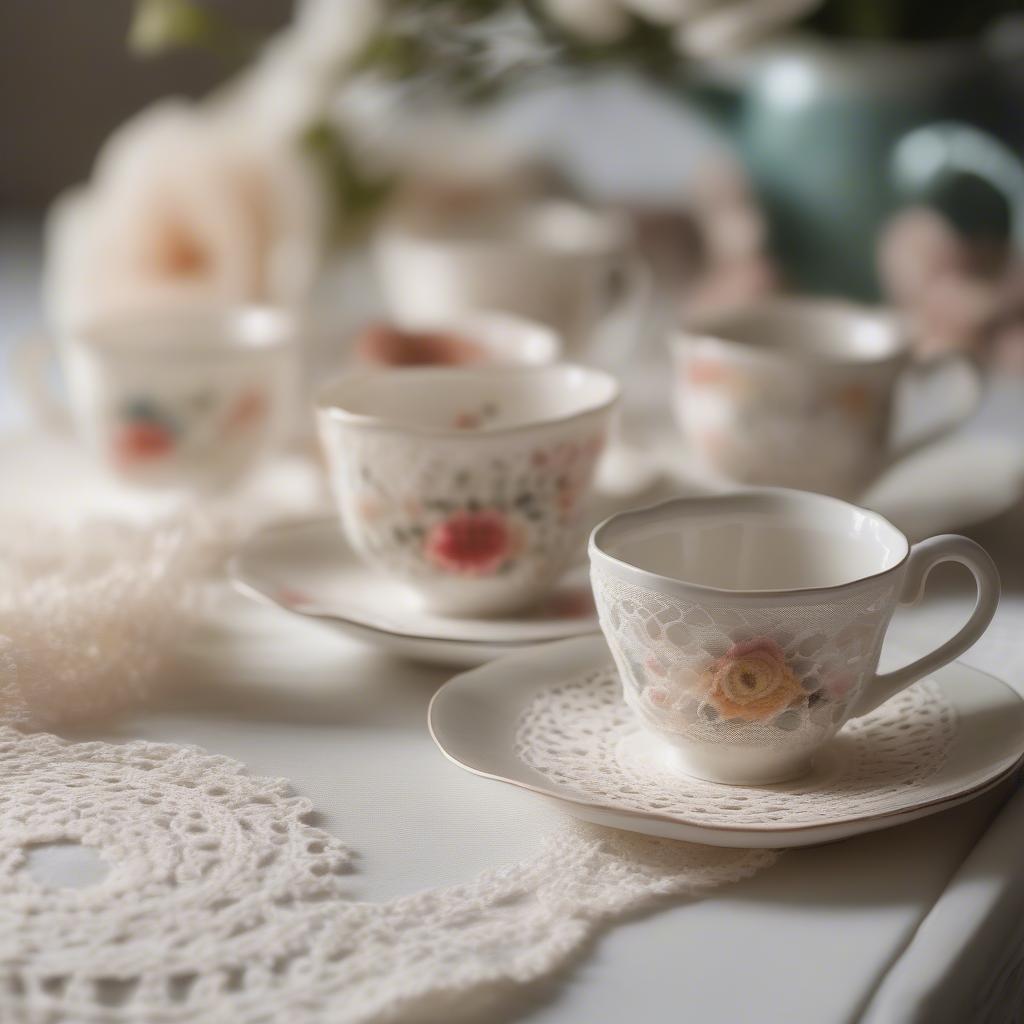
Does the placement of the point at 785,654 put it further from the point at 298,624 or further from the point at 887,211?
the point at 887,211

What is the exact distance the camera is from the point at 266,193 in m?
1.13

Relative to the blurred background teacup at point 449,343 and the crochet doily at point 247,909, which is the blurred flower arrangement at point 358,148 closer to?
the blurred background teacup at point 449,343

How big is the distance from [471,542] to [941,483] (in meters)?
0.35

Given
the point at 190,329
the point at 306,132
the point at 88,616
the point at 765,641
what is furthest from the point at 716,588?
the point at 306,132

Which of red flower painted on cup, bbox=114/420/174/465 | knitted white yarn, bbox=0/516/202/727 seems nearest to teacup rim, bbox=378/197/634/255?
red flower painted on cup, bbox=114/420/174/465

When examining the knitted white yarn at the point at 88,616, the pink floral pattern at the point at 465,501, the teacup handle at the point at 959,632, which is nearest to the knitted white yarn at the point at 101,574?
the knitted white yarn at the point at 88,616

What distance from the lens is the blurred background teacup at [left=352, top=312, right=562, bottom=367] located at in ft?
2.92

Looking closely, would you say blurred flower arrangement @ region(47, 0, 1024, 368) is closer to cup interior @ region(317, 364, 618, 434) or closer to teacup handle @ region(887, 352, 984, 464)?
teacup handle @ region(887, 352, 984, 464)

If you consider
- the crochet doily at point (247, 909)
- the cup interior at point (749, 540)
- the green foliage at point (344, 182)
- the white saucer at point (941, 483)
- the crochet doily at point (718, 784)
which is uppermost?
the green foliage at point (344, 182)

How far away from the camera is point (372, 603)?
705 millimetres

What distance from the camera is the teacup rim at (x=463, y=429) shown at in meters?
0.65

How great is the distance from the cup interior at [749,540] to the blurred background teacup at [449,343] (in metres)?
0.32

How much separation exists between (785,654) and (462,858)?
13 cm

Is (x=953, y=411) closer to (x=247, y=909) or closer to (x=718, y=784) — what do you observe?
(x=718, y=784)
